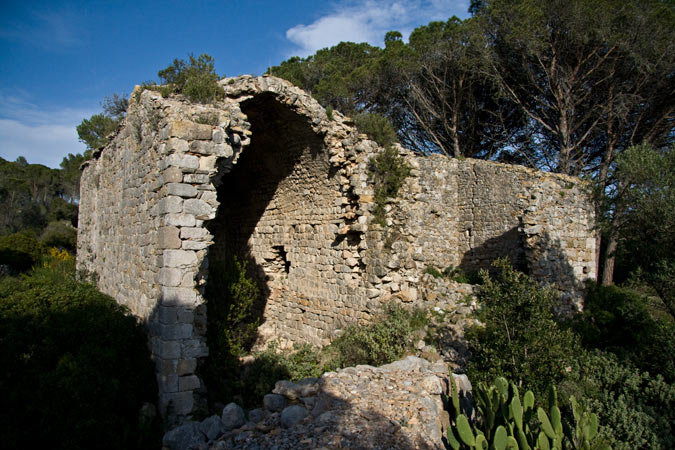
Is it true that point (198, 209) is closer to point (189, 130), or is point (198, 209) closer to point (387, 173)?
point (189, 130)

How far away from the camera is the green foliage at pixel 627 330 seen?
664 centimetres

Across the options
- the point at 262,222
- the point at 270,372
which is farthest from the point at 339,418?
the point at 262,222

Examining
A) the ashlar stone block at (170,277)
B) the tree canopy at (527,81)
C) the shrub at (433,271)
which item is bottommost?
the shrub at (433,271)

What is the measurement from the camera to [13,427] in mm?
4406

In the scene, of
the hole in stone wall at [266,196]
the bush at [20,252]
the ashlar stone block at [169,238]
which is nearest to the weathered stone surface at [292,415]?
the ashlar stone block at [169,238]

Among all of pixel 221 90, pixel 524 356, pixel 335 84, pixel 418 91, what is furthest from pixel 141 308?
pixel 418 91

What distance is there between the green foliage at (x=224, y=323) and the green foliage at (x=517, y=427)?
12.8ft

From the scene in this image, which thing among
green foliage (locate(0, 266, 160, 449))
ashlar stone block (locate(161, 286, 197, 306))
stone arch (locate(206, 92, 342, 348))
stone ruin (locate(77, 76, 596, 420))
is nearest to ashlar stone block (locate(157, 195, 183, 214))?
stone ruin (locate(77, 76, 596, 420))

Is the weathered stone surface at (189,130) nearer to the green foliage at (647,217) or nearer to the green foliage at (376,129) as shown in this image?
the green foliage at (376,129)

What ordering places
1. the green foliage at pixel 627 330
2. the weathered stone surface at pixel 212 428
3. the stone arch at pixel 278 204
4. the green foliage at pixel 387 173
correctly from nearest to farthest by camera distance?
the weathered stone surface at pixel 212 428, the green foliage at pixel 627 330, the green foliage at pixel 387 173, the stone arch at pixel 278 204

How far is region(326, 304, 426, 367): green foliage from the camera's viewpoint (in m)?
6.84

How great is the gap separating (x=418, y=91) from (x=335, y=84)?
4.20 metres

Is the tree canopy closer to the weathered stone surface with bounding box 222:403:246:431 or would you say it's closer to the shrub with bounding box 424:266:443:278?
the shrub with bounding box 424:266:443:278

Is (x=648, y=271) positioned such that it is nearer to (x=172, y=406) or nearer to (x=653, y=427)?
(x=653, y=427)
